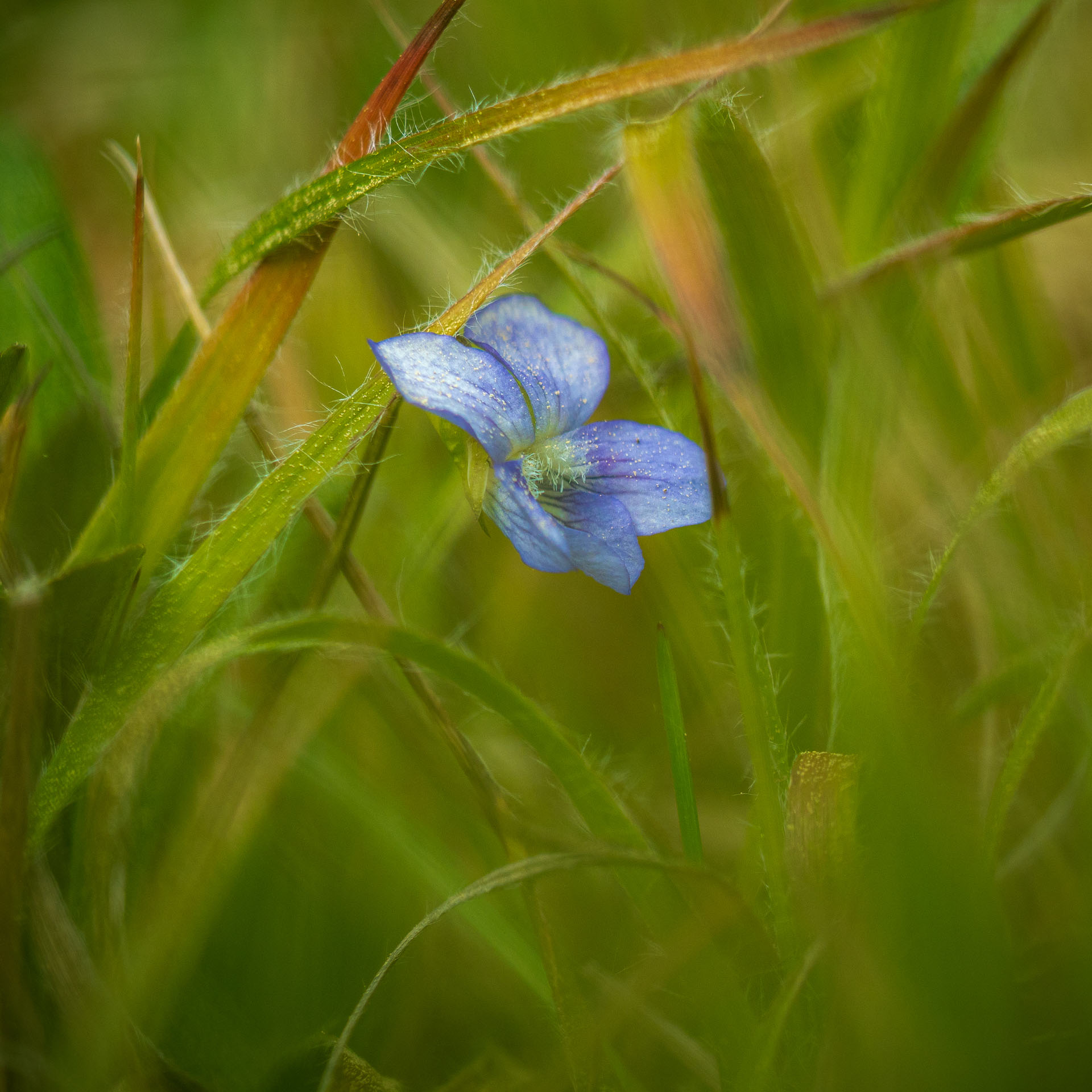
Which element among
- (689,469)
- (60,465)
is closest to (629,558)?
(689,469)

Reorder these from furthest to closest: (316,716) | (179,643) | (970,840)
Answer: (316,716), (179,643), (970,840)

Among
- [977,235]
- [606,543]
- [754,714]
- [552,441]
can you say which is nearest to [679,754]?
[754,714]

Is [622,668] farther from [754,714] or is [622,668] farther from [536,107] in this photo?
[536,107]

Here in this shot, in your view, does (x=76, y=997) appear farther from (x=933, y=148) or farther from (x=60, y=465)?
(x=933, y=148)

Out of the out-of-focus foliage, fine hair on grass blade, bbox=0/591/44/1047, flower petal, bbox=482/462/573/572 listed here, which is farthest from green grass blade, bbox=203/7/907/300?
fine hair on grass blade, bbox=0/591/44/1047

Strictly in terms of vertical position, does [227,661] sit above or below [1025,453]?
above

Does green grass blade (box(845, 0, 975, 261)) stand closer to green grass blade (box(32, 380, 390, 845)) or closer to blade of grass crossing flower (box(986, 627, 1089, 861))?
blade of grass crossing flower (box(986, 627, 1089, 861))
